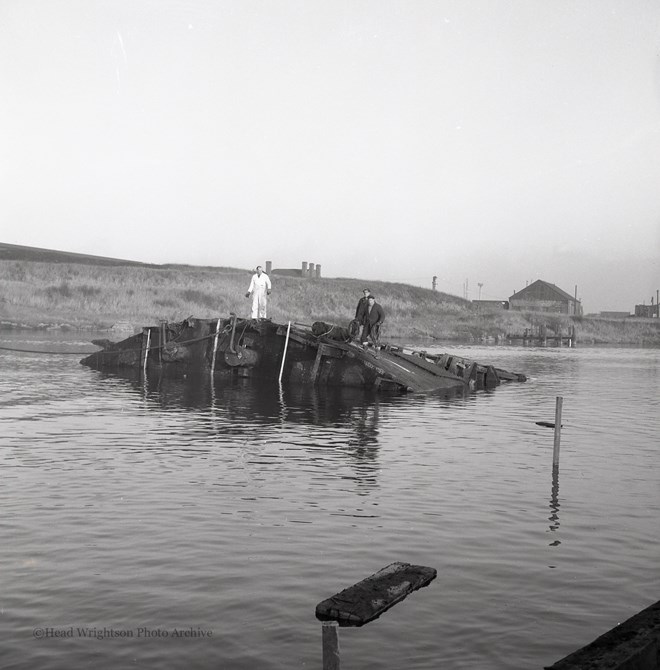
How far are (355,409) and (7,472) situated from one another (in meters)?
12.4

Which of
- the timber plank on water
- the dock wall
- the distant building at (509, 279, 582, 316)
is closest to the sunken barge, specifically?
the timber plank on water

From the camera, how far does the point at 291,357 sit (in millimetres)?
30484

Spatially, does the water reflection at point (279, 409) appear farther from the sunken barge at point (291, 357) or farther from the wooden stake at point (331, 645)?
the wooden stake at point (331, 645)

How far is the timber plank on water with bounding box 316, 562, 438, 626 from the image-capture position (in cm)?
684

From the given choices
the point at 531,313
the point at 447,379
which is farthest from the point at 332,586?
the point at 531,313

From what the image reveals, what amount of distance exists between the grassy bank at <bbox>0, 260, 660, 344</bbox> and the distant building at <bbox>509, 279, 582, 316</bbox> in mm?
8294

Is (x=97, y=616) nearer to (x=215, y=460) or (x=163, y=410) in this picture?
(x=215, y=460)

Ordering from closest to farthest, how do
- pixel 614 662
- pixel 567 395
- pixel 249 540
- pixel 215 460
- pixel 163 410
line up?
pixel 614 662 < pixel 249 540 < pixel 215 460 < pixel 163 410 < pixel 567 395

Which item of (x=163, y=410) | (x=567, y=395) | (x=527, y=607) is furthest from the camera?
Answer: (x=567, y=395)

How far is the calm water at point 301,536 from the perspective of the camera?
7.41 m

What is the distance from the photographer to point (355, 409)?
81.8ft

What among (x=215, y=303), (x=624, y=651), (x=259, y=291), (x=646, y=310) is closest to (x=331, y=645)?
(x=624, y=651)

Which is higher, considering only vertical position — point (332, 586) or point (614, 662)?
point (614, 662)

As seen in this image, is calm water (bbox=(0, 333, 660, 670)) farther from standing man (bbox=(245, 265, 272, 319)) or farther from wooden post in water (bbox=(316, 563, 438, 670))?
standing man (bbox=(245, 265, 272, 319))
